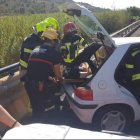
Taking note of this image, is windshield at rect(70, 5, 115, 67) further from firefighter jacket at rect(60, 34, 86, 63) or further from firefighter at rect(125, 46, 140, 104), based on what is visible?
firefighter jacket at rect(60, 34, 86, 63)

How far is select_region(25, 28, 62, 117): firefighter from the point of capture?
22.5 ft

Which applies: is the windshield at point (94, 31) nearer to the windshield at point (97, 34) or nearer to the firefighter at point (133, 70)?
the windshield at point (97, 34)

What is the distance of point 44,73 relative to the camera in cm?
694

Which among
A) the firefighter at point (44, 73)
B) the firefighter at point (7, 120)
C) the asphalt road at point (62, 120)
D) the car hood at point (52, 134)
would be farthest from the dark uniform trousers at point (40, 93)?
the car hood at point (52, 134)

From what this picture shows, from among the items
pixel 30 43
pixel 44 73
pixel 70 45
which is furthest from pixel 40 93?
pixel 70 45

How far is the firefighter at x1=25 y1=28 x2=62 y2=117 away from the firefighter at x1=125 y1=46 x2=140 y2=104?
115 centimetres

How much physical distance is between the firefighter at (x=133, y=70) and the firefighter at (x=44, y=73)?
115 centimetres

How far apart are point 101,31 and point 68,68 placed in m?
1.27

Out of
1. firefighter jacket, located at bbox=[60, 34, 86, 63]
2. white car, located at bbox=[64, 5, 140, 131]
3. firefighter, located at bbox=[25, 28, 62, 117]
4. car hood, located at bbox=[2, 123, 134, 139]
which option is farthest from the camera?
firefighter jacket, located at bbox=[60, 34, 86, 63]

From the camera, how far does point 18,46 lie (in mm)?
11477

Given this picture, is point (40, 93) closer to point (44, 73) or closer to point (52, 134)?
point (44, 73)

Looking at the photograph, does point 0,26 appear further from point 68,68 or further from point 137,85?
point 137,85

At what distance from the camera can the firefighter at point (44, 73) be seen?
22.5ft

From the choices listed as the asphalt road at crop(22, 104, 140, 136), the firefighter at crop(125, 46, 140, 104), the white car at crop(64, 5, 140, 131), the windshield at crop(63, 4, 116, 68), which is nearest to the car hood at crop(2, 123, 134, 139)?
the white car at crop(64, 5, 140, 131)
